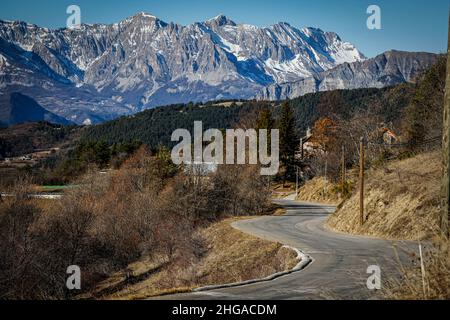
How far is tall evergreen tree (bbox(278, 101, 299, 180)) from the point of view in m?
78.1

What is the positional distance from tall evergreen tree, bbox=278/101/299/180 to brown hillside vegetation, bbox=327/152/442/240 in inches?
1764

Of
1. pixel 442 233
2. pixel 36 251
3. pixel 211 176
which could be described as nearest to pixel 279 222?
pixel 211 176

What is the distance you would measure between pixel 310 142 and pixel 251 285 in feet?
253

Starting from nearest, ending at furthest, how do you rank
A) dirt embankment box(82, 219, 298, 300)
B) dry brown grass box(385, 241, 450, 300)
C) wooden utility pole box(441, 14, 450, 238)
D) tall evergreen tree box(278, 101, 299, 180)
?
dry brown grass box(385, 241, 450, 300) → wooden utility pole box(441, 14, 450, 238) → dirt embankment box(82, 219, 298, 300) → tall evergreen tree box(278, 101, 299, 180)

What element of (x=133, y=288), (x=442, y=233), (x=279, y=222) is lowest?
(x=133, y=288)

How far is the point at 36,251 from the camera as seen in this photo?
32.9 meters

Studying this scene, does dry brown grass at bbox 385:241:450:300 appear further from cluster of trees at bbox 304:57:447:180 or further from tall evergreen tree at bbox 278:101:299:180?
tall evergreen tree at bbox 278:101:299:180

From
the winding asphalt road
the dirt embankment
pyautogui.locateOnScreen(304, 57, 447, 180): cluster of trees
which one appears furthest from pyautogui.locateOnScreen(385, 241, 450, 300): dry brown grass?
pyautogui.locateOnScreen(304, 57, 447, 180): cluster of trees

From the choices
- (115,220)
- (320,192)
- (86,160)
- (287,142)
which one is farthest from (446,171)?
(86,160)

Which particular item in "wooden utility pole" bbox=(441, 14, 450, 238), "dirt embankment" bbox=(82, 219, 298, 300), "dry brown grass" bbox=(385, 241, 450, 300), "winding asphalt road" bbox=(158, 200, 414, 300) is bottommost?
"dirt embankment" bbox=(82, 219, 298, 300)

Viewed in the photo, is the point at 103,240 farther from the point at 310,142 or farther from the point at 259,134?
the point at 310,142

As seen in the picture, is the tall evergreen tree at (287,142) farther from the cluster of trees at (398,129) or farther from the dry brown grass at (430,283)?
the dry brown grass at (430,283)

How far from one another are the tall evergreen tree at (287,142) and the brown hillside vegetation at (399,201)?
4482 centimetres

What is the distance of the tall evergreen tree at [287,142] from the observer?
78125 millimetres
